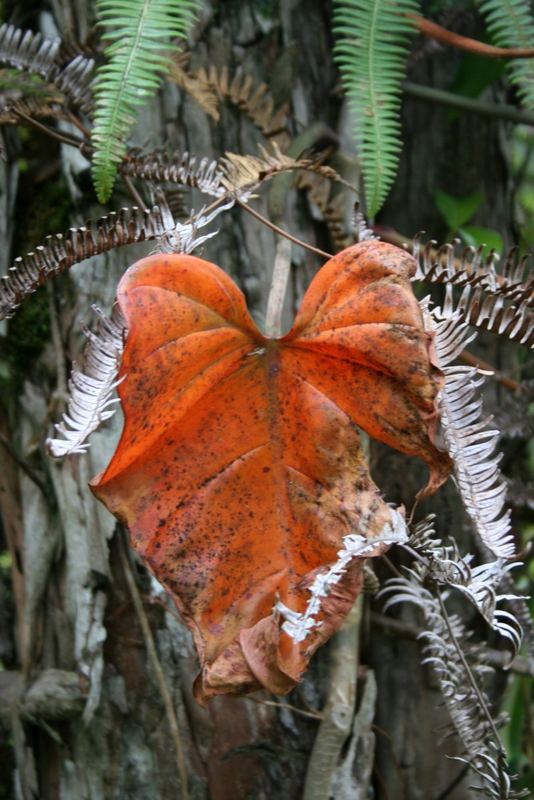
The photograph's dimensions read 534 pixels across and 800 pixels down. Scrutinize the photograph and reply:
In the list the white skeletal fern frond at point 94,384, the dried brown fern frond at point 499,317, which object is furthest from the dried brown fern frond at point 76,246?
the dried brown fern frond at point 499,317

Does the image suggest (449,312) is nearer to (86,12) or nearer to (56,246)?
(56,246)

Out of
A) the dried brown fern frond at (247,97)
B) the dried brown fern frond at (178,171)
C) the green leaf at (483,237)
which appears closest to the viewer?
the dried brown fern frond at (178,171)

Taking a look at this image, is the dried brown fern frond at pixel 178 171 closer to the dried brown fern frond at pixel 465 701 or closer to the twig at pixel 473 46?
the twig at pixel 473 46

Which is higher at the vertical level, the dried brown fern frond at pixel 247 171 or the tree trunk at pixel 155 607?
the dried brown fern frond at pixel 247 171

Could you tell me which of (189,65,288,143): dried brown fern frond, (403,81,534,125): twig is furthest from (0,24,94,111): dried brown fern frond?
(403,81,534,125): twig

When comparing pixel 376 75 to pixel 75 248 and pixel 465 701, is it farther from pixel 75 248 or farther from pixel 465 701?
pixel 465 701

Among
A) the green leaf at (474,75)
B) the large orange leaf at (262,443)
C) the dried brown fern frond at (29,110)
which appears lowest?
the large orange leaf at (262,443)

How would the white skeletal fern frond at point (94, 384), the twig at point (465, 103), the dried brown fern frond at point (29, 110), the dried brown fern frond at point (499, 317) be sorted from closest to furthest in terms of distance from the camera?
1. the white skeletal fern frond at point (94, 384)
2. the dried brown fern frond at point (499, 317)
3. the dried brown fern frond at point (29, 110)
4. the twig at point (465, 103)
